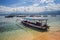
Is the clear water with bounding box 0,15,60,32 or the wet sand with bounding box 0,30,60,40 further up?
the clear water with bounding box 0,15,60,32

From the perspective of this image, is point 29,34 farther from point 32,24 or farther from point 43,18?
point 43,18

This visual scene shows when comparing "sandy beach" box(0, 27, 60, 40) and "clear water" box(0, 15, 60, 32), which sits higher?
"clear water" box(0, 15, 60, 32)

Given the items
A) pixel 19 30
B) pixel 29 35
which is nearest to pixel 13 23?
pixel 19 30

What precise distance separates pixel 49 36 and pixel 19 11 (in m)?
0.54

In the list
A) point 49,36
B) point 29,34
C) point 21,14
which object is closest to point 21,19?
point 21,14

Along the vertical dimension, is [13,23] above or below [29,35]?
above

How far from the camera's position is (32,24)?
157cm

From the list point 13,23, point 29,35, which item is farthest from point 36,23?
point 13,23

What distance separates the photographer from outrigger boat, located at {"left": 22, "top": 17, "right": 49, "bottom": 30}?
156 centimetres

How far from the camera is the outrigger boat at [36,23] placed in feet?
5.10

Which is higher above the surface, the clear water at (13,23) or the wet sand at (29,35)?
the clear water at (13,23)

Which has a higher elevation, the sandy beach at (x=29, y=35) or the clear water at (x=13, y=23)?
the clear water at (x=13, y=23)

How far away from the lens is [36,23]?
5.15ft

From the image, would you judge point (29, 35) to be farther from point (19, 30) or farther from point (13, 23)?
point (13, 23)
